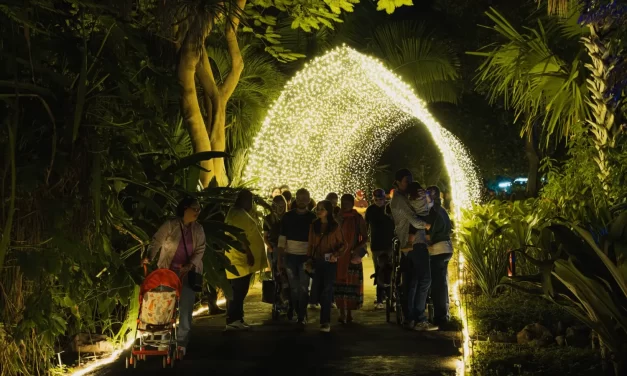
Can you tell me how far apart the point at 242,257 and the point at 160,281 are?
321 cm

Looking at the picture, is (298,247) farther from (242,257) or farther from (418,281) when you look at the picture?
(418,281)

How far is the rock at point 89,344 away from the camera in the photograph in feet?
34.7

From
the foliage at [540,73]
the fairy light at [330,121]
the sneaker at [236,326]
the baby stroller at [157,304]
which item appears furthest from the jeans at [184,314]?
the foliage at [540,73]

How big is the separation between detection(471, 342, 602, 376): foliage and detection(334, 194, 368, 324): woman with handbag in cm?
335

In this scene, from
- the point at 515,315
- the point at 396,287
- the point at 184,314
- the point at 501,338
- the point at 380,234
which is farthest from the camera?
the point at 380,234

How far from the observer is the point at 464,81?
122 ft

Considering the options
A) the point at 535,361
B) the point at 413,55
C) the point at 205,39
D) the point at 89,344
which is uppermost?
the point at 413,55

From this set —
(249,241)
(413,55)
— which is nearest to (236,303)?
(249,241)

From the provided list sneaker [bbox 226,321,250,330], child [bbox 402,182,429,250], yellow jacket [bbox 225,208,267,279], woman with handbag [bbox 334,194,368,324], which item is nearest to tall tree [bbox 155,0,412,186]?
yellow jacket [bbox 225,208,267,279]

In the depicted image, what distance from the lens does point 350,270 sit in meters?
13.2

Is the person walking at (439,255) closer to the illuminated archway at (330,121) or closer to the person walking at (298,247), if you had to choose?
the person walking at (298,247)

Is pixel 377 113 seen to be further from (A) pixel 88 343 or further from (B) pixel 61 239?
(B) pixel 61 239

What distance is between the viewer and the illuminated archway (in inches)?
755

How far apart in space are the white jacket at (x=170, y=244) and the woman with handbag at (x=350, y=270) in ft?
11.1
